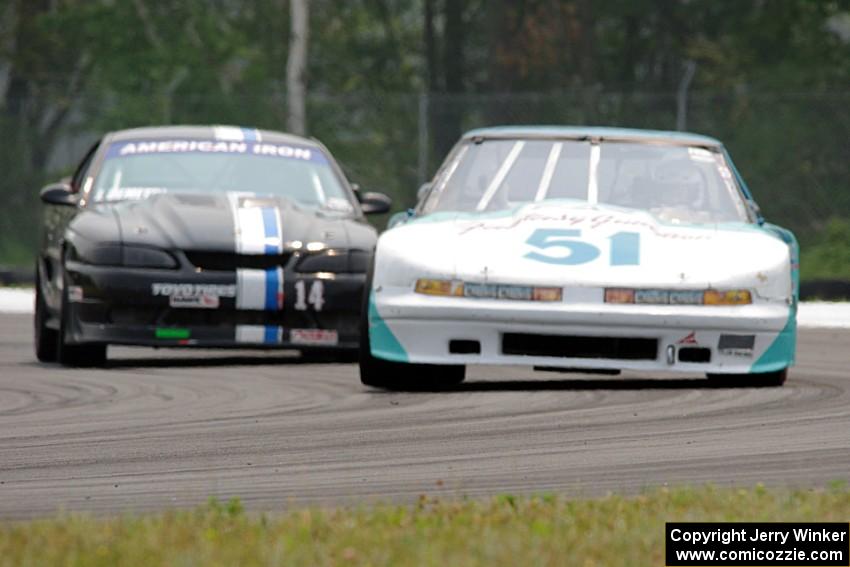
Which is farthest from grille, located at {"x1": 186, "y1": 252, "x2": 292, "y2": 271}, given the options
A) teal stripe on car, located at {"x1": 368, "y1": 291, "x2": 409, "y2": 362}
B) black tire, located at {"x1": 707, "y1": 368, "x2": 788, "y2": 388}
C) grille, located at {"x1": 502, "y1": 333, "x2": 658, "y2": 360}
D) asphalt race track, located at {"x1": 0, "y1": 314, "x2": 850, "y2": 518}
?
black tire, located at {"x1": 707, "y1": 368, "x2": 788, "y2": 388}

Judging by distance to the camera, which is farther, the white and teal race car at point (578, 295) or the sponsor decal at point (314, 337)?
the sponsor decal at point (314, 337)

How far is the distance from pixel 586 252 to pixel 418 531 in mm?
4474

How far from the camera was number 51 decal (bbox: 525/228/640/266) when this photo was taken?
1011 cm

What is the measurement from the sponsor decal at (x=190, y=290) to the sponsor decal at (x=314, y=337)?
42 centimetres

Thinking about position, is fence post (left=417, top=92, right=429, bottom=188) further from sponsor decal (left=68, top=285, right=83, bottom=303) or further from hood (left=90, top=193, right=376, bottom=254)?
sponsor decal (left=68, top=285, right=83, bottom=303)

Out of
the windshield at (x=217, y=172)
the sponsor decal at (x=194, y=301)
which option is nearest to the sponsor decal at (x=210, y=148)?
the windshield at (x=217, y=172)

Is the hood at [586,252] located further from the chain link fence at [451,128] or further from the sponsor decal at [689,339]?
the chain link fence at [451,128]

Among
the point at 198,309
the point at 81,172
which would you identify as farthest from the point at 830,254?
the point at 198,309

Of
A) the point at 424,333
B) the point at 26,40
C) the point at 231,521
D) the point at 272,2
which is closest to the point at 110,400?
the point at 424,333

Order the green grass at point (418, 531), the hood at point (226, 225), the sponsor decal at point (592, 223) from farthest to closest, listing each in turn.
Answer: the hood at point (226, 225) → the sponsor decal at point (592, 223) → the green grass at point (418, 531)

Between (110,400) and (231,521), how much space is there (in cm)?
429

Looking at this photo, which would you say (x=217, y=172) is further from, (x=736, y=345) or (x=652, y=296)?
(x=736, y=345)

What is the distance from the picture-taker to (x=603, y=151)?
1151cm

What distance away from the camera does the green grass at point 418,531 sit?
5410 mm
